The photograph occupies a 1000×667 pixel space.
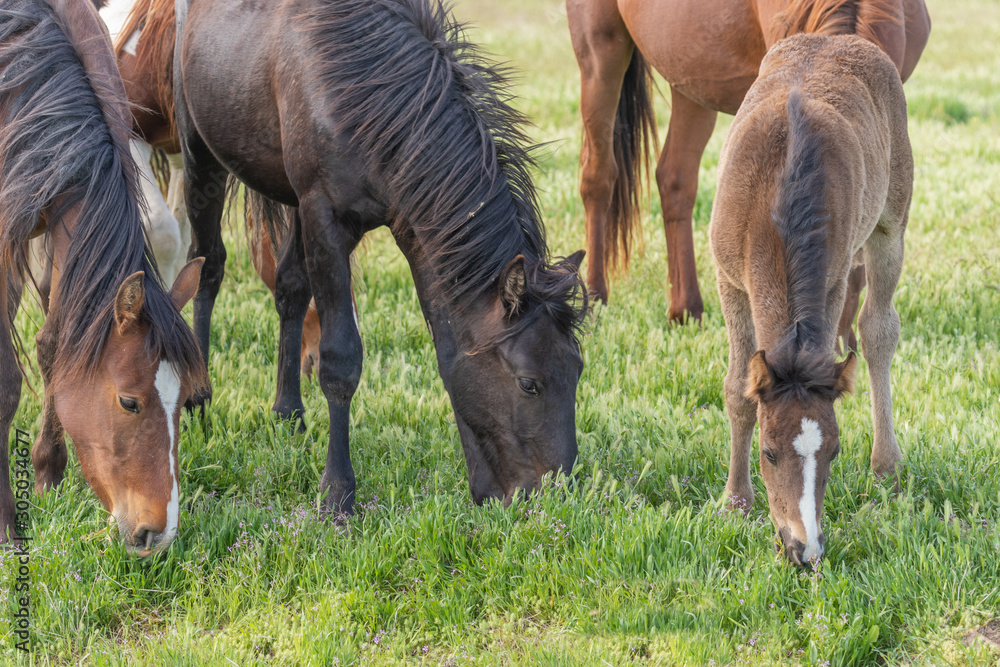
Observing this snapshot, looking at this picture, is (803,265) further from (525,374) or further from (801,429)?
(525,374)

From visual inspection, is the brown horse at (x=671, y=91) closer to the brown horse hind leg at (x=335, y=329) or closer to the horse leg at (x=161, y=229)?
the brown horse hind leg at (x=335, y=329)

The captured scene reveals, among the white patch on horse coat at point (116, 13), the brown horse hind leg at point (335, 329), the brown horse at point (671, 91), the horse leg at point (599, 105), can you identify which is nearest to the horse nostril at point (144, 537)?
the brown horse hind leg at point (335, 329)

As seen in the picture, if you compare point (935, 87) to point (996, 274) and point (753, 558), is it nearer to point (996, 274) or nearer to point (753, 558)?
point (996, 274)

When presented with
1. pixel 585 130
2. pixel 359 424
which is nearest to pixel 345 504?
pixel 359 424

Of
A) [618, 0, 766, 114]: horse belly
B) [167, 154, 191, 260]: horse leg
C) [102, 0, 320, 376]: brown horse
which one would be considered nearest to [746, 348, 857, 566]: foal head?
[102, 0, 320, 376]: brown horse

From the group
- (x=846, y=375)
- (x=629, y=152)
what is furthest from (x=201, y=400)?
(x=629, y=152)

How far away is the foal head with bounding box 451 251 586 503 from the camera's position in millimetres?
3170

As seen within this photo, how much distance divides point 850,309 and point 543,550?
8.45 feet

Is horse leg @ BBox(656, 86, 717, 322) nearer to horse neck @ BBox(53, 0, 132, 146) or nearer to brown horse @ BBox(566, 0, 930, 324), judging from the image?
brown horse @ BBox(566, 0, 930, 324)

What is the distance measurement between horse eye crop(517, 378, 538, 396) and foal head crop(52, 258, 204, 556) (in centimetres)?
114

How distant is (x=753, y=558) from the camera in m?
3.05

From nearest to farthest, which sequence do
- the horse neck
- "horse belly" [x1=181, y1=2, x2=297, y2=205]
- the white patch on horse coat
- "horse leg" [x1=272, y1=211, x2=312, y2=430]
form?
1. the horse neck
2. "horse belly" [x1=181, y1=2, x2=297, y2=205]
3. "horse leg" [x1=272, y1=211, x2=312, y2=430]
4. the white patch on horse coat

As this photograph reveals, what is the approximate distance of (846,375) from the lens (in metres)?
2.91

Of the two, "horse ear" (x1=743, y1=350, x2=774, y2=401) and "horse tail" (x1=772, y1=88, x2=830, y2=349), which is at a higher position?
"horse tail" (x1=772, y1=88, x2=830, y2=349)
